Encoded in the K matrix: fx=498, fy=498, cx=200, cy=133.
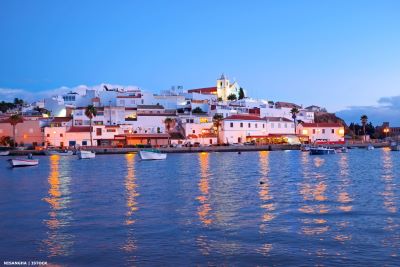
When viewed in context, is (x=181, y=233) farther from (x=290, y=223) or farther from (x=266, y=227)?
(x=290, y=223)

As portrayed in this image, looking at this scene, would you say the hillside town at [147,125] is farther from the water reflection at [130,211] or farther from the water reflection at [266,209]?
the water reflection at [266,209]

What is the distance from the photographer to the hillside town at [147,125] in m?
89.1

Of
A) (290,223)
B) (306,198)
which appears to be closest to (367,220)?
(290,223)

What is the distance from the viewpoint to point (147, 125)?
95188 millimetres

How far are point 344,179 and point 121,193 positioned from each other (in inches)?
617

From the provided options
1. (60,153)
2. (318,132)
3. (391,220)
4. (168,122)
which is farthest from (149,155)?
(318,132)

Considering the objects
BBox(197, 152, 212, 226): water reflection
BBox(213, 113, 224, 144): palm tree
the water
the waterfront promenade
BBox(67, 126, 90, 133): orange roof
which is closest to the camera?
the water

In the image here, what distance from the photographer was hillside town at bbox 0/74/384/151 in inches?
3509

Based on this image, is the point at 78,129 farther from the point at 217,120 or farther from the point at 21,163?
the point at 21,163

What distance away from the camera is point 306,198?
914 inches

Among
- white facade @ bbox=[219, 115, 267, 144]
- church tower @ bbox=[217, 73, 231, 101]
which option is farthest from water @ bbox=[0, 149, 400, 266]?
church tower @ bbox=[217, 73, 231, 101]

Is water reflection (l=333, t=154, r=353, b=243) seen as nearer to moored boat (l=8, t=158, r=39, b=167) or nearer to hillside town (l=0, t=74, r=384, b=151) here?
moored boat (l=8, t=158, r=39, b=167)

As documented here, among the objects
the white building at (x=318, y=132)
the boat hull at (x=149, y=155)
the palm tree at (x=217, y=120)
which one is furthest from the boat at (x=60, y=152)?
the white building at (x=318, y=132)

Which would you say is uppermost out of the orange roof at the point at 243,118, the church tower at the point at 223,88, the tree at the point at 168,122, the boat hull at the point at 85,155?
the church tower at the point at 223,88
